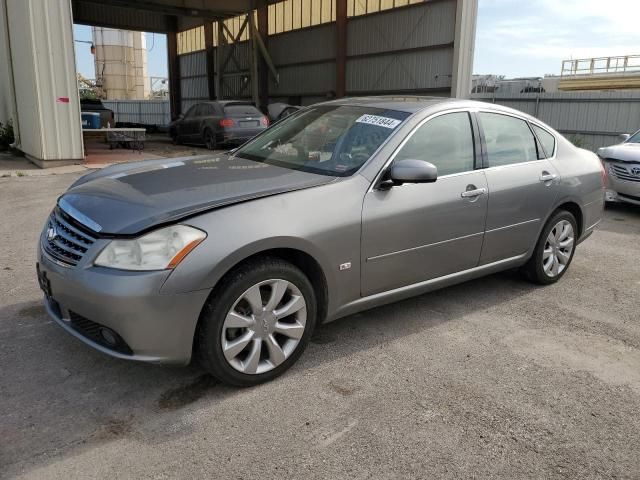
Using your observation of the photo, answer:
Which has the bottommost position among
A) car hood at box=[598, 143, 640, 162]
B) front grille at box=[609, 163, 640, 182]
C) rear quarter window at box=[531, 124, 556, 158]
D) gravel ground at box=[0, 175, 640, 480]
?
gravel ground at box=[0, 175, 640, 480]

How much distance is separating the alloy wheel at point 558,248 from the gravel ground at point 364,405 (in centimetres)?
67

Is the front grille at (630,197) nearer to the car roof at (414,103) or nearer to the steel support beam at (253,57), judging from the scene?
the car roof at (414,103)

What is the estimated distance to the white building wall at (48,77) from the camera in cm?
1073

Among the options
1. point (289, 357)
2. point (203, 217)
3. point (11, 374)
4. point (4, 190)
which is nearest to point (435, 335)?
point (289, 357)

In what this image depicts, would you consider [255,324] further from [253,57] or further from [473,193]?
[253,57]

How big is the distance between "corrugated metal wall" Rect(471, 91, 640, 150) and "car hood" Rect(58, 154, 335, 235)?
16.3 m

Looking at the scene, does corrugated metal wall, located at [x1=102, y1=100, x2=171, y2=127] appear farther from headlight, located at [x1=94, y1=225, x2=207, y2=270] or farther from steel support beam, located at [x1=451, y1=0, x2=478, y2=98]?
headlight, located at [x1=94, y1=225, x2=207, y2=270]

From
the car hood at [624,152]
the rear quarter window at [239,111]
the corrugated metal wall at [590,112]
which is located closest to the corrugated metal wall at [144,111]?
the rear quarter window at [239,111]

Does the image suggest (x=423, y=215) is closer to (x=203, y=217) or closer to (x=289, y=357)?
(x=289, y=357)

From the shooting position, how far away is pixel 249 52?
2450cm

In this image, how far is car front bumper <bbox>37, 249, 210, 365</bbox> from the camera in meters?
2.71

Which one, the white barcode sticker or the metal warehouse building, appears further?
the metal warehouse building

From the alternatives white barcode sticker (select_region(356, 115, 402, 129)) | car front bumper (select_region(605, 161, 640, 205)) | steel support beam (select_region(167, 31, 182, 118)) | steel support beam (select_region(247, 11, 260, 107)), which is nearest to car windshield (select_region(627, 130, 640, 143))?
car front bumper (select_region(605, 161, 640, 205))

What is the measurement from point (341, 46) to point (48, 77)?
11.9 m
